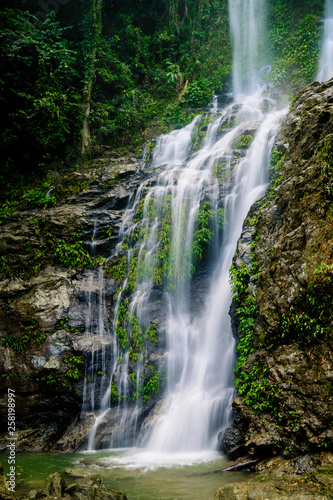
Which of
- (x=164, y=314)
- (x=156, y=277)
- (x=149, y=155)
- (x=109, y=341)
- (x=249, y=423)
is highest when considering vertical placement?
(x=149, y=155)

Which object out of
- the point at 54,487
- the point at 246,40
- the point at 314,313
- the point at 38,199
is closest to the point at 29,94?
the point at 38,199

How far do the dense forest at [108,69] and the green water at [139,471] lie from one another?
8.55 m

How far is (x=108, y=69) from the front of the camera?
18109mm

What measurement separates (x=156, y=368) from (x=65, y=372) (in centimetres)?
256

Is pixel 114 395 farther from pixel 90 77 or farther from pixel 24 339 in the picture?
pixel 90 77

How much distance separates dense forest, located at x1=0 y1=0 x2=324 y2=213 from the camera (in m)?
13.8

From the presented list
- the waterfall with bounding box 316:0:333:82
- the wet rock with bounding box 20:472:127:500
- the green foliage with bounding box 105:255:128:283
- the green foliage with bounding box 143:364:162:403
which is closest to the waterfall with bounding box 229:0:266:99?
the waterfall with bounding box 316:0:333:82

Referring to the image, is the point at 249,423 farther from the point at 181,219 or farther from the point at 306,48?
the point at 306,48

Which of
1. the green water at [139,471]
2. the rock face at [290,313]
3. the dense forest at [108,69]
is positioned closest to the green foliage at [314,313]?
the rock face at [290,313]

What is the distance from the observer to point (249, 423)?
5.64 m

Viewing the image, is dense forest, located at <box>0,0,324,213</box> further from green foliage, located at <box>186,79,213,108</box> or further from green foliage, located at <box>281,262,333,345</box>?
green foliage, located at <box>281,262,333,345</box>

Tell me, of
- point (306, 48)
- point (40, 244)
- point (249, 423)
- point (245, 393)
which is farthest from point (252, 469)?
point (306, 48)

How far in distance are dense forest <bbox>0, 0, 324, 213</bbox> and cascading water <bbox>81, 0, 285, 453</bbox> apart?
466 centimetres

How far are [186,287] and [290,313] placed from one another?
172 inches
